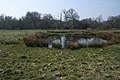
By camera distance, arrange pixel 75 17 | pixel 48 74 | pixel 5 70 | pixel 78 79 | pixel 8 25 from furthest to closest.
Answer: pixel 75 17 → pixel 8 25 → pixel 5 70 → pixel 48 74 → pixel 78 79

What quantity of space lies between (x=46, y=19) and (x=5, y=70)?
66.6 m

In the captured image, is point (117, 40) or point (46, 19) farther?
point (46, 19)

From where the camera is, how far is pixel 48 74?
273 inches

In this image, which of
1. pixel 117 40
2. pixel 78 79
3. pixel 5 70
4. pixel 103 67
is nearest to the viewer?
pixel 78 79

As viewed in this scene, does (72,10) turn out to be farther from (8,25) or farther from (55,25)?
(8,25)

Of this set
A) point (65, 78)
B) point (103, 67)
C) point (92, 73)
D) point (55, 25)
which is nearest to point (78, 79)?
point (65, 78)

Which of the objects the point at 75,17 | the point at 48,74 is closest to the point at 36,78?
the point at 48,74

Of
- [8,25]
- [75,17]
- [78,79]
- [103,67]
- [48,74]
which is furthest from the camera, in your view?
[75,17]

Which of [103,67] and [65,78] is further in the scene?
[103,67]

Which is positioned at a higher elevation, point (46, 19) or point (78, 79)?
point (46, 19)

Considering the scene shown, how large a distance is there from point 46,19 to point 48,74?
67264mm

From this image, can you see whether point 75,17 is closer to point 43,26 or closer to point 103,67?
point 43,26

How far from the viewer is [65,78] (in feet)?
21.1

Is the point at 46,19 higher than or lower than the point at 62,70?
higher
